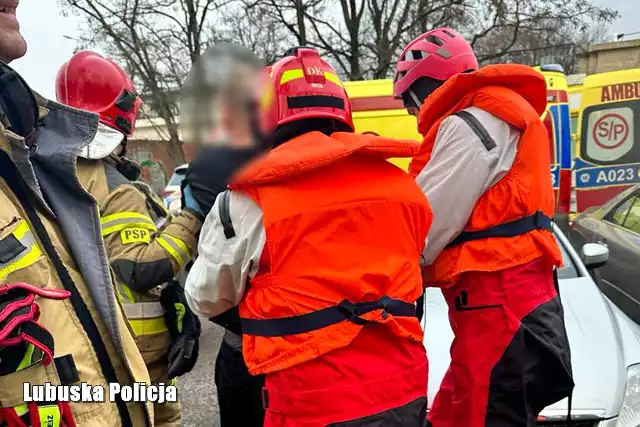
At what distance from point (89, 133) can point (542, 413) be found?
2380mm

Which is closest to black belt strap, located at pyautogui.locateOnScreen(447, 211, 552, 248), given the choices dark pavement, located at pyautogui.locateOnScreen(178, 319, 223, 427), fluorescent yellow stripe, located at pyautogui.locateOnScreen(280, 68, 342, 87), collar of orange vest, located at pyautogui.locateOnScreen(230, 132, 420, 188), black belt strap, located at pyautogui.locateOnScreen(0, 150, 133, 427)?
collar of orange vest, located at pyautogui.locateOnScreen(230, 132, 420, 188)

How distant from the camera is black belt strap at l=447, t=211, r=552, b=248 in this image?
6.91ft

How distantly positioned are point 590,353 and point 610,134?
20.5 ft

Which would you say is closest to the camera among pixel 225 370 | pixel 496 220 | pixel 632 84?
pixel 496 220

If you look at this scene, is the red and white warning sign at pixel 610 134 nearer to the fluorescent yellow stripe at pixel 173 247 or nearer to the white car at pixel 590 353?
the white car at pixel 590 353

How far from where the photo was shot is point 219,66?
63.1 inches

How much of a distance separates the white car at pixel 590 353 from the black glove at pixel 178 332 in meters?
1.21

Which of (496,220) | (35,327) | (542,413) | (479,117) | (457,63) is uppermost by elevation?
(457,63)

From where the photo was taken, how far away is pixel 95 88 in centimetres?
252

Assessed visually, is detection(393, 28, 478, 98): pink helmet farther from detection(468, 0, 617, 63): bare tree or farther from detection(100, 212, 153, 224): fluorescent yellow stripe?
detection(468, 0, 617, 63): bare tree

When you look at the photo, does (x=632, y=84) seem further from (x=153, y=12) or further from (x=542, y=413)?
(x=153, y=12)

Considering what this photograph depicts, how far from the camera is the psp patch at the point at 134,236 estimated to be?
219 centimetres

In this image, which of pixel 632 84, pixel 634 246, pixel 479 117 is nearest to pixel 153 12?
pixel 632 84

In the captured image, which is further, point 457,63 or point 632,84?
point 632,84
